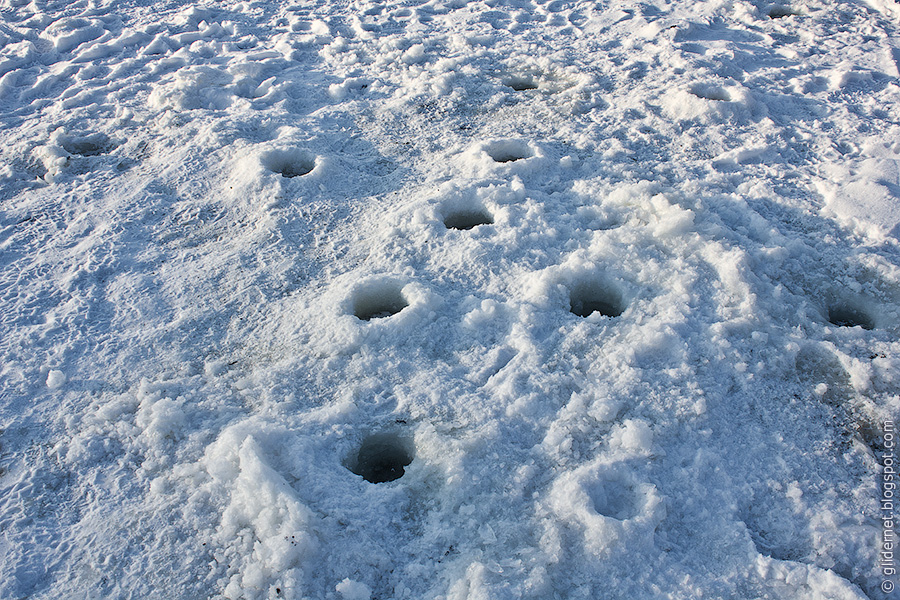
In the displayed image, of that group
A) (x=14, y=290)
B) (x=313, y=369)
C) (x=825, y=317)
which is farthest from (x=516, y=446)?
(x=14, y=290)

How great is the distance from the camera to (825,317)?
244cm

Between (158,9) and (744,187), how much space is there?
215 inches

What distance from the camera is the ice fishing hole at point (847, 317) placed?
2.45m

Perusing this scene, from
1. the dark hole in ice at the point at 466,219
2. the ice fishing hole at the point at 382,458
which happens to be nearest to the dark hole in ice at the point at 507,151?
the dark hole in ice at the point at 466,219

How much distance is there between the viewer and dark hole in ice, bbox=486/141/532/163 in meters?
3.39

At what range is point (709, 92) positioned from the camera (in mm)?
3834

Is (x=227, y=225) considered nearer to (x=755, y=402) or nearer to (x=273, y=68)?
(x=273, y=68)

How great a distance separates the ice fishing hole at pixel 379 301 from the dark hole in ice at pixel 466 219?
594 mm

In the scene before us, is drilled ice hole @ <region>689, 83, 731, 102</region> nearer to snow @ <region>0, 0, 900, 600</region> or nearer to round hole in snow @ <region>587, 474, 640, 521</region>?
snow @ <region>0, 0, 900, 600</region>

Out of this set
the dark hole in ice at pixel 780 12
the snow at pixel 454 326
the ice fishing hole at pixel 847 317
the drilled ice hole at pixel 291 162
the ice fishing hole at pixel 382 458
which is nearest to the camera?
the snow at pixel 454 326

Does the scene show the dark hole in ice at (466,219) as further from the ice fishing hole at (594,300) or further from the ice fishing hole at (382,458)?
the ice fishing hole at (382,458)

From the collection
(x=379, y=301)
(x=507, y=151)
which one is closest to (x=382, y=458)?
(x=379, y=301)

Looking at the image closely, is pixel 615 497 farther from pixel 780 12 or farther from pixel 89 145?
pixel 780 12

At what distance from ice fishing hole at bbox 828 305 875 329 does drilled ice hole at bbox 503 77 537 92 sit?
2.51 metres
